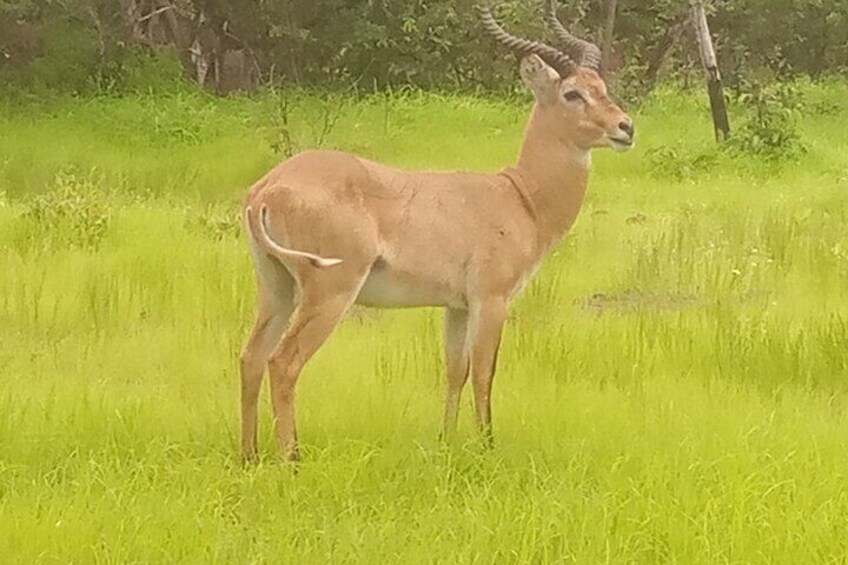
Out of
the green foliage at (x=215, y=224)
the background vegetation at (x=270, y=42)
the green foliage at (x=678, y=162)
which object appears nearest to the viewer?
the green foliage at (x=215, y=224)

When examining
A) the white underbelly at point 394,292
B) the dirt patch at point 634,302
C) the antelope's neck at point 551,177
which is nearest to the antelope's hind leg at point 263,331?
the white underbelly at point 394,292

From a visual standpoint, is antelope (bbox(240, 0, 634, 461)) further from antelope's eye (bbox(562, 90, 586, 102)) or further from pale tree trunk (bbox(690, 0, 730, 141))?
pale tree trunk (bbox(690, 0, 730, 141))

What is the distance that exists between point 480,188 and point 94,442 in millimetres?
1749

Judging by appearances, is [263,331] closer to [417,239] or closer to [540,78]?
[417,239]

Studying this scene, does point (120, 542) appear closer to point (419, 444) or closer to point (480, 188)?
point (419, 444)

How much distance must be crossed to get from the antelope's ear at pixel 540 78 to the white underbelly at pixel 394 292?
106cm

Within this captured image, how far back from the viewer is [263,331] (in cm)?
537

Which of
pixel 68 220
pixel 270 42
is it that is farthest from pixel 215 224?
pixel 270 42

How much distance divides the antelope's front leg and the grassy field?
0.55 ft

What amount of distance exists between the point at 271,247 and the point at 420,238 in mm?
583

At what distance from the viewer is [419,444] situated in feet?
16.8

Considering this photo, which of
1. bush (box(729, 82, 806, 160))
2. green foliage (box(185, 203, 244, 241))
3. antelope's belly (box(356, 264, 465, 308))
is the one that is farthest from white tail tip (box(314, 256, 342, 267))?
bush (box(729, 82, 806, 160))

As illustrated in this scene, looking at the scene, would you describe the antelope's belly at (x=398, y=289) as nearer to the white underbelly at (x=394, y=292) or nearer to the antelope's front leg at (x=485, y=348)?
the white underbelly at (x=394, y=292)

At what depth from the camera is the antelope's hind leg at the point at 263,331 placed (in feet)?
17.0
